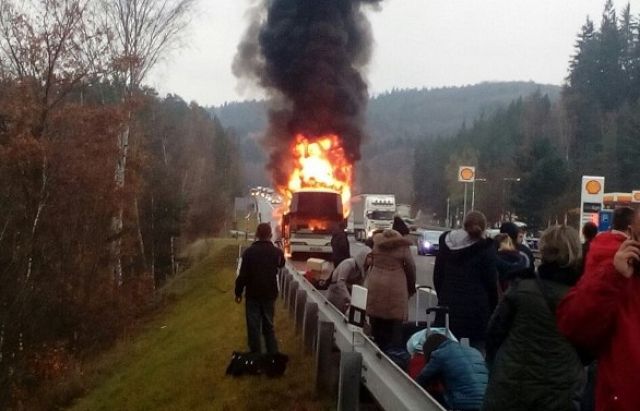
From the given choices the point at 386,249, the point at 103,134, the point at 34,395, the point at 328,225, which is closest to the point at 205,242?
the point at 328,225

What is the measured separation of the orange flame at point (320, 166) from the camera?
36781 mm

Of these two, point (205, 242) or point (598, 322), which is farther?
point (205, 242)

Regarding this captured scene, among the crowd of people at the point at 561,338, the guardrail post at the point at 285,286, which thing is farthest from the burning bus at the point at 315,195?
the crowd of people at the point at 561,338

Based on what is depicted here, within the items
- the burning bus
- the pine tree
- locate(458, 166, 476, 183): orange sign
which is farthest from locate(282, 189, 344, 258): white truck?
the pine tree

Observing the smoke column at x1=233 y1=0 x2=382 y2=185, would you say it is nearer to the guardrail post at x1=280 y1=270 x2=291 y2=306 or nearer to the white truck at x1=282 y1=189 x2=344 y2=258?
the white truck at x1=282 y1=189 x2=344 y2=258

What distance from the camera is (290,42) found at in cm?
3881

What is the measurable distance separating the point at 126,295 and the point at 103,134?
649 centimetres

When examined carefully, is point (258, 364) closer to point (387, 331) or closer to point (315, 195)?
point (387, 331)

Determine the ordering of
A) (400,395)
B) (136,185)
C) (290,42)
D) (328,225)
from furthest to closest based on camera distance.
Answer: (290,42) < (328,225) < (136,185) < (400,395)

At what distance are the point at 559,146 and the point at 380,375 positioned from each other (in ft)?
303

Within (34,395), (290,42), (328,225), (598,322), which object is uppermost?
(290,42)

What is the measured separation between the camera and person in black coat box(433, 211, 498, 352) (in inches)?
322

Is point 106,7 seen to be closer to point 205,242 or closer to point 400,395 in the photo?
point 205,242

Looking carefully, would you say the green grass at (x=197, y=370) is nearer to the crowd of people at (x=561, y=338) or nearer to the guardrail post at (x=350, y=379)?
the guardrail post at (x=350, y=379)
